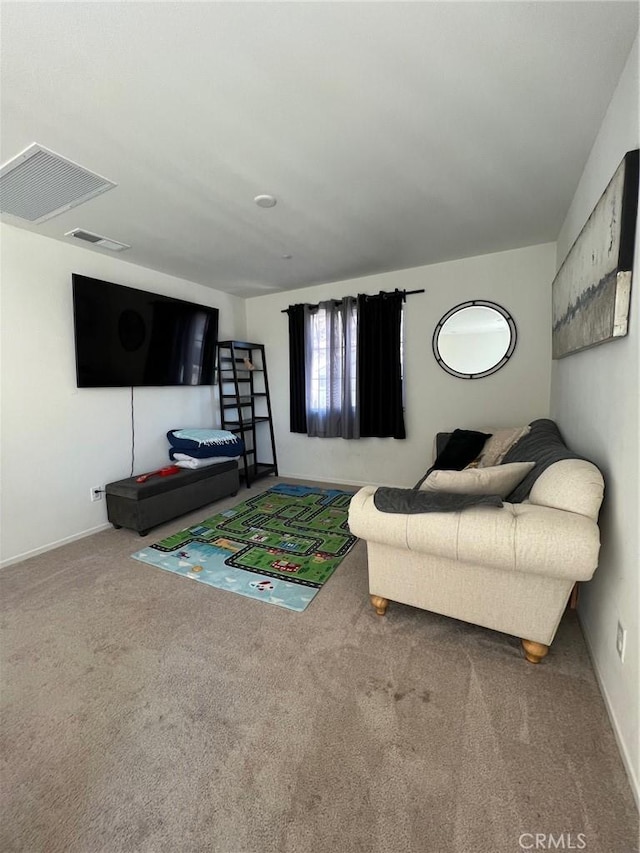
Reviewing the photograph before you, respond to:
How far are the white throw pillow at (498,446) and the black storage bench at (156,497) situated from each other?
2540 mm

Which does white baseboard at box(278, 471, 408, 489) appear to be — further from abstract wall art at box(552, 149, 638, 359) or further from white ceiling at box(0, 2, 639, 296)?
white ceiling at box(0, 2, 639, 296)

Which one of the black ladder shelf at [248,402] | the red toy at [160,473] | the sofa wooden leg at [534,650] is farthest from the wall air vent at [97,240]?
the sofa wooden leg at [534,650]

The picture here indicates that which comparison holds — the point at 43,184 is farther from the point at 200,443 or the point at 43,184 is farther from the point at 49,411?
the point at 200,443

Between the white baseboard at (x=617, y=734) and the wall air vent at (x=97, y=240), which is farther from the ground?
the wall air vent at (x=97, y=240)

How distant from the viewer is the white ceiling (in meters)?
1.13

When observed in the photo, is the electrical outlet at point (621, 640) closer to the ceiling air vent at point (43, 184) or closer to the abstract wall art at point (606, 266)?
the abstract wall art at point (606, 266)

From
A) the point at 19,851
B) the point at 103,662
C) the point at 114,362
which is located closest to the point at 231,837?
the point at 19,851

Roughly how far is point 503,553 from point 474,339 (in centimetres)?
264

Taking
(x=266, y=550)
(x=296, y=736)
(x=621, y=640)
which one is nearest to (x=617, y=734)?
(x=621, y=640)

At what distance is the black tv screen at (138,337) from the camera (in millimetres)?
2861

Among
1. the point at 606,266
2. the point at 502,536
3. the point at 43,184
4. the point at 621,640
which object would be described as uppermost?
the point at 43,184

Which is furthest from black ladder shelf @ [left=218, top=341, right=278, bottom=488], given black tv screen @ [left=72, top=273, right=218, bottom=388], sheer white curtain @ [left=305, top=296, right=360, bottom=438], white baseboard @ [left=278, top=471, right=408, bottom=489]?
sheer white curtain @ [left=305, top=296, right=360, bottom=438]

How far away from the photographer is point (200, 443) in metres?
3.50

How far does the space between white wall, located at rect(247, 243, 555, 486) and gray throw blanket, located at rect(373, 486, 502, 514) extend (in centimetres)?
221
